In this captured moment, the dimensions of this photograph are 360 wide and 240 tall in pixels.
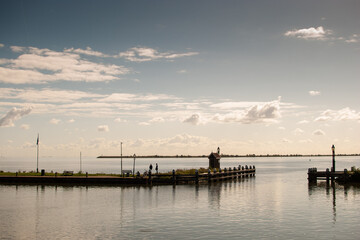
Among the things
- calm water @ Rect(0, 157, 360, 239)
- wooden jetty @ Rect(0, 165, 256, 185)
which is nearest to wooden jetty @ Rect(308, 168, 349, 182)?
calm water @ Rect(0, 157, 360, 239)

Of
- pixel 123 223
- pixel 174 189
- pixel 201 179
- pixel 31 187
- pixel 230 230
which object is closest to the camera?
pixel 230 230

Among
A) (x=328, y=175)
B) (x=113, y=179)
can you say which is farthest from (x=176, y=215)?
(x=328, y=175)

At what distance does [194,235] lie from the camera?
23.8 metres

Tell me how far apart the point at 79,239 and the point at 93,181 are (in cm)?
3444

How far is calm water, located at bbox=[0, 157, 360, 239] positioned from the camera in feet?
80.1

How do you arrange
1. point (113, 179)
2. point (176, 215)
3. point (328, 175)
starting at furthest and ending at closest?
1. point (328, 175)
2. point (113, 179)
3. point (176, 215)

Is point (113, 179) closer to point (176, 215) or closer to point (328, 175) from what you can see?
point (176, 215)

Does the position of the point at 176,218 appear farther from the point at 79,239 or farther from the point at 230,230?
the point at 79,239

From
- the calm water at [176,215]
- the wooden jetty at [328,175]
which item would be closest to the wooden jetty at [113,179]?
the calm water at [176,215]

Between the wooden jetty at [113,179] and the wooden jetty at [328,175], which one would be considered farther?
the wooden jetty at [328,175]

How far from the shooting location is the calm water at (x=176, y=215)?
961 inches

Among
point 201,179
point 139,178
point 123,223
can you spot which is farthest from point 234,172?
point 123,223

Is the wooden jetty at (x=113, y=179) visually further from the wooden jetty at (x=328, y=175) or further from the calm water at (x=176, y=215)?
the wooden jetty at (x=328, y=175)

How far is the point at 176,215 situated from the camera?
30750 millimetres
